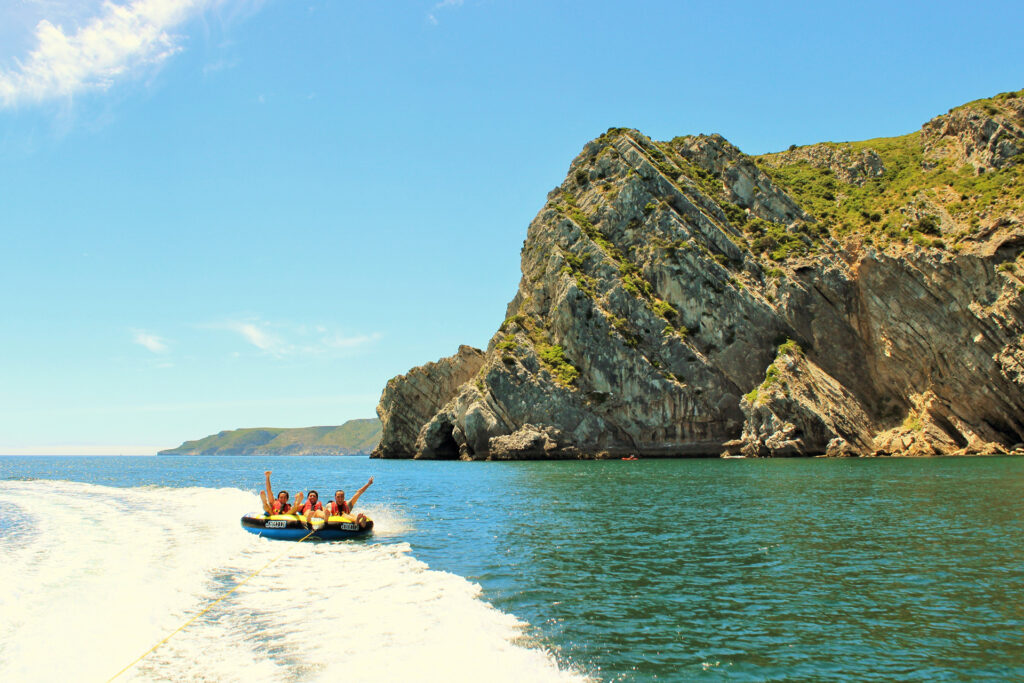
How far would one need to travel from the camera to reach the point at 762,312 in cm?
7944

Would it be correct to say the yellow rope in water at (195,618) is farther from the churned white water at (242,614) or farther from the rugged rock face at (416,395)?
the rugged rock face at (416,395)

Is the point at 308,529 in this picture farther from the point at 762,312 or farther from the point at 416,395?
the point at 416,395

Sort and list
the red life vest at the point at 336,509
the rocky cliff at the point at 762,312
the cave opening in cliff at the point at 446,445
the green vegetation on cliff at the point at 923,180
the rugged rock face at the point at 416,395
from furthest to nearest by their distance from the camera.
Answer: the rugged rock face at the point at 416,395 < the cave opening in cliff at the point at 446,445 < the green vegetation on cliff at the point at 923,180 < the rocky cliff at the point at 762,312 < the red life vest at the point at 336,509

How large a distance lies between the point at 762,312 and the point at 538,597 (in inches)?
2914

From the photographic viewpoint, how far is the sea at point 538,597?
31.2 feet

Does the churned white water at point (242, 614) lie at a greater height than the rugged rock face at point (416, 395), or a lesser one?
lesser

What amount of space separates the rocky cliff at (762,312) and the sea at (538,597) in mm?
47556

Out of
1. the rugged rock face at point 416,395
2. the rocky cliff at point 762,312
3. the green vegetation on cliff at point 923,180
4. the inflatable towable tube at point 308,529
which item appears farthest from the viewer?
the rugged rock face at point 416,395

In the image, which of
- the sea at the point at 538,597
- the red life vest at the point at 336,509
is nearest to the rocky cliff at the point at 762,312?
the sea at the point at 538,597

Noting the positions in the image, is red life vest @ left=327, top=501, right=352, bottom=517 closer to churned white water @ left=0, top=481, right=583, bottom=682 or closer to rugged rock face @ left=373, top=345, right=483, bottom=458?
churned white water @ left=0, top=481, right=583, bottom=682

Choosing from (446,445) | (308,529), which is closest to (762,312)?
(446,445)

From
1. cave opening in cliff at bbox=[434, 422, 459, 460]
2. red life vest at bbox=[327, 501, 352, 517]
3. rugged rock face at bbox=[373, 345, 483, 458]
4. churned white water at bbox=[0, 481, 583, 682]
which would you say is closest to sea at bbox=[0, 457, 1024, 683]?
churned white water at bbox=[0, 481, 583, 682]

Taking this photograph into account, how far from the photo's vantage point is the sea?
9508mm

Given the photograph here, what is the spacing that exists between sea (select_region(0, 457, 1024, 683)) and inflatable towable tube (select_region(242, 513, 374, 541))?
66 cm
